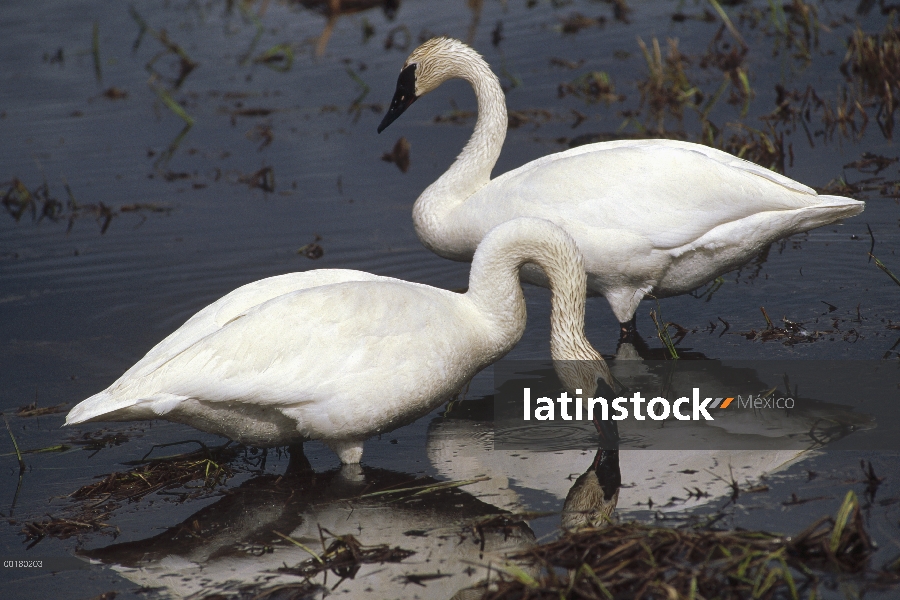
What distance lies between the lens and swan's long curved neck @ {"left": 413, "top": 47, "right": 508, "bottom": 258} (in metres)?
7.63

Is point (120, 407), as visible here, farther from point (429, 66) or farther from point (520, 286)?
point (429, 66)

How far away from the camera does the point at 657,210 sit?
6766 millimetres

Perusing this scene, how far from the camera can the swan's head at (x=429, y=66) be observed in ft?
28.1

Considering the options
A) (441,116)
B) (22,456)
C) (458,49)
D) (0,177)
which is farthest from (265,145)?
(22,456)

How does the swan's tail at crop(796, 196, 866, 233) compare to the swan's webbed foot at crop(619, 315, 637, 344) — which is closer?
the swan's tail at crop(796, 196, 866, 233)

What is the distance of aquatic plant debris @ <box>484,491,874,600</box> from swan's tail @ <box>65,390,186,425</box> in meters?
1.87

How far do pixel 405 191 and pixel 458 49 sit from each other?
6.81ft

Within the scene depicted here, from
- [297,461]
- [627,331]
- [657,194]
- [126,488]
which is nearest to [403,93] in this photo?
[657,194]

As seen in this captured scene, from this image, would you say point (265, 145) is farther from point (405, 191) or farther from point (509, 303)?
point (509, 303)

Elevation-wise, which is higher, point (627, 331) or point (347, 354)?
point (347, 354)

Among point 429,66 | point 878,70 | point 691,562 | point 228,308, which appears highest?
point 429,66

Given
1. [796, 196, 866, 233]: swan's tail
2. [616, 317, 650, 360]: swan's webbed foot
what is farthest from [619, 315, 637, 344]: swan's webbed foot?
[796, 196, 866, 233]: swan's tail

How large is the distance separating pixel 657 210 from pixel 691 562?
3.19 metres

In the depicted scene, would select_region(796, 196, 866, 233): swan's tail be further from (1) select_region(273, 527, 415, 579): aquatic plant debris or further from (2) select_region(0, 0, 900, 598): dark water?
(1) select_region(273, 527, 415, 579): aquatic plant debris
